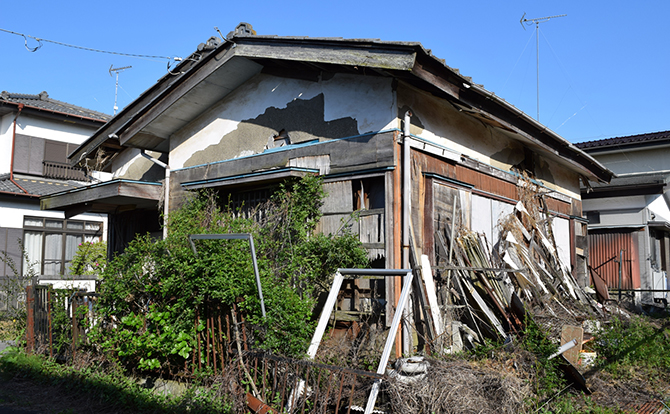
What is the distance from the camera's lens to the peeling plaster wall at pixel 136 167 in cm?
1121

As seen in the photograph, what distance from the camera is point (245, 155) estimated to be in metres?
8.88

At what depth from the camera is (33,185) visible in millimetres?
18547

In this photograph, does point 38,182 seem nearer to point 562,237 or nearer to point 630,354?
point 562,237

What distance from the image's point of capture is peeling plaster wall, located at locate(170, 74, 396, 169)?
7.39 m

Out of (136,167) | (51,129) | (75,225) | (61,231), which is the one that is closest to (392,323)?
(136,167)

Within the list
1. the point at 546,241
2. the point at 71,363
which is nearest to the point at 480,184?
the point at 546,241

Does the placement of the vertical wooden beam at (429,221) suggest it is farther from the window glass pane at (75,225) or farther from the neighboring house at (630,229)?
the window glass pane at (75,225)

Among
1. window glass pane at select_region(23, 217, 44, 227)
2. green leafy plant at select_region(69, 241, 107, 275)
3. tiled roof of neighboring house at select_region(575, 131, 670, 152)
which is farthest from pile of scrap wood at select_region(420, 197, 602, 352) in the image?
window glass pane at select_region(23, 217, 44, 227)

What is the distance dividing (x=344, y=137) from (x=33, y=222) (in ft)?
47.5

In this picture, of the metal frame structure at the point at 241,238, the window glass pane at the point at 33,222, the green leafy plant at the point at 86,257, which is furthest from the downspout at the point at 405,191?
the window glass pane at the point at 33,222

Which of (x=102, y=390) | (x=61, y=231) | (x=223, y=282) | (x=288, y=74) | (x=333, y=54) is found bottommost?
(x=102, y=390)

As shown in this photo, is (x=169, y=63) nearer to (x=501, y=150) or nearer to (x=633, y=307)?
(x=501, y=150)

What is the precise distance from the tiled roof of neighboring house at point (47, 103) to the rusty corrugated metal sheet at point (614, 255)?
18.5 meters

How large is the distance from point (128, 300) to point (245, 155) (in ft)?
10.3
